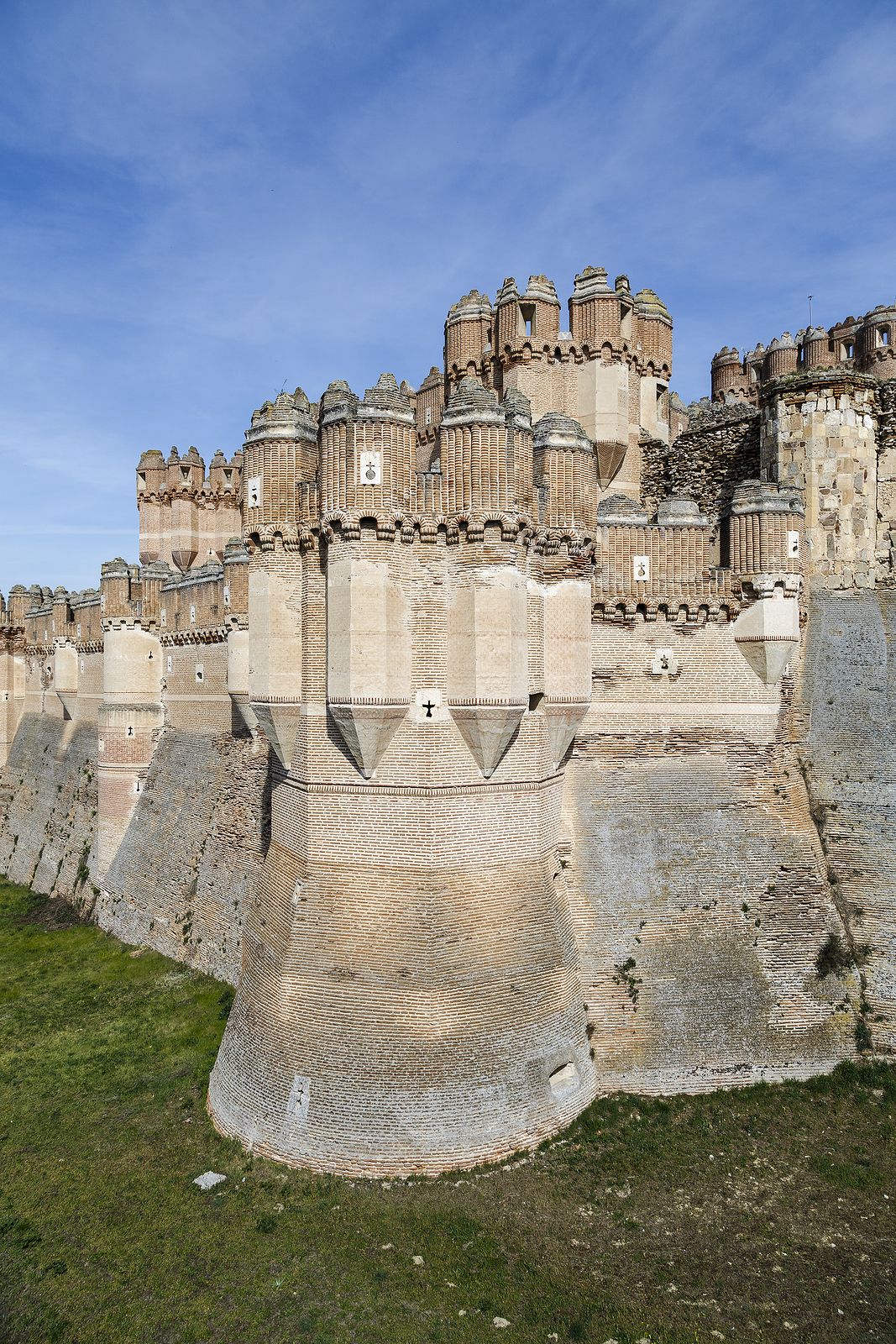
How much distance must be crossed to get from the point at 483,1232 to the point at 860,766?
1174 centimetres

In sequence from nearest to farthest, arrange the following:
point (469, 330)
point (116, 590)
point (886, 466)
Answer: point (886, 466)
point (469, 330)
point (116, 590)

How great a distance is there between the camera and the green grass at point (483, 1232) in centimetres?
1023

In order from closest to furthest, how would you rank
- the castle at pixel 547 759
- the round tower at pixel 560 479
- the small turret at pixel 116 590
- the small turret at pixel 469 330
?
the castle at pixel 547 759, the round tower at pixel 560 479, the small turret at pixel 469 330, the small turret at pixel 116 590

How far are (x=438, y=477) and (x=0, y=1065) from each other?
52.0ft

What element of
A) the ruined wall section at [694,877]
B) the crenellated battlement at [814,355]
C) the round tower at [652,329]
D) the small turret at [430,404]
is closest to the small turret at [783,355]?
the crenellated battlement at [814,355]

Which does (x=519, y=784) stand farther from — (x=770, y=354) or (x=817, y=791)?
(x=770, y=354)

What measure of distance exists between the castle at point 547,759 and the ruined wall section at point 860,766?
6 centimetres

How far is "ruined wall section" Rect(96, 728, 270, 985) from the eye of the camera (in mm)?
21594

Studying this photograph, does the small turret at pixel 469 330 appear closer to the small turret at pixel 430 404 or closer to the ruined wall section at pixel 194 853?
the small turret at pixel 430 404

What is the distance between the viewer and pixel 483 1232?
11.5 metres

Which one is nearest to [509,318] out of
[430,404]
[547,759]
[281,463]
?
[430,404]

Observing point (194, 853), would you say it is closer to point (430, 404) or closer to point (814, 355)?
point (430, 404)

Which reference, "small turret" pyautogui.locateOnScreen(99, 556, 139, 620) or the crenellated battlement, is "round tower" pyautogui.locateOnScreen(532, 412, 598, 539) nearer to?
the crenellated battlement

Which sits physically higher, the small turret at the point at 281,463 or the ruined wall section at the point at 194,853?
the small turret at the point at 281,463
